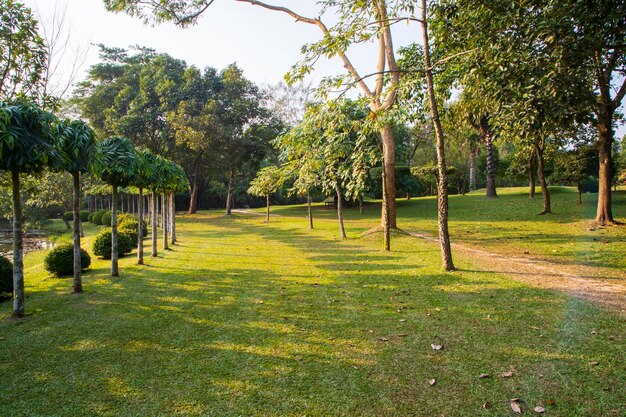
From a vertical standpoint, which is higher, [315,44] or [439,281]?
[315,44]

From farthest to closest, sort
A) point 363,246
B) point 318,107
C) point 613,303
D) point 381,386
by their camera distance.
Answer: point 363,246, point 318,107, point 613,303, point 381,386

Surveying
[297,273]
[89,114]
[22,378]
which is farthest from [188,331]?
[89,114]

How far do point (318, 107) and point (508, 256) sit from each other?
7.16 m

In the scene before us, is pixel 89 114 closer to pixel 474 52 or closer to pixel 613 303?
pixel 474 52

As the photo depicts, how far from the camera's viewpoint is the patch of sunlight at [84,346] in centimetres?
518

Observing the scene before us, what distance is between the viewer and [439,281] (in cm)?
838

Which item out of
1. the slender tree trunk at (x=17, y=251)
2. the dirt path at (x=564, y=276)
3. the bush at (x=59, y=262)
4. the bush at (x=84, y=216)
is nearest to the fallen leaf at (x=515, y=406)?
the dirt path at (x=564, y=276)

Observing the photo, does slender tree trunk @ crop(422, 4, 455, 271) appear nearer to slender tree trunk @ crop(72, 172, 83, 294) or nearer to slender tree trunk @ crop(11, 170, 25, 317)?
slender tree trunk @ crop(72, 172, 83, 294)

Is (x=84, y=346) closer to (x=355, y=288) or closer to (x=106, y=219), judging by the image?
(x=355, y=288)

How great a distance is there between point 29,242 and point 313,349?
97.8ft

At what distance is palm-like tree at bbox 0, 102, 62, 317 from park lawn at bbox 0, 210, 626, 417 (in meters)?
1.74

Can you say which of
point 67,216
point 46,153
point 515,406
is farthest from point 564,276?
point 67,216

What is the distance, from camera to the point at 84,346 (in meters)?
5.27

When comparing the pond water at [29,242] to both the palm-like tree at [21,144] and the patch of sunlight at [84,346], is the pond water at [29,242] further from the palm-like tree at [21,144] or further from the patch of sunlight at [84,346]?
the patch of sunlight at [84,346]
